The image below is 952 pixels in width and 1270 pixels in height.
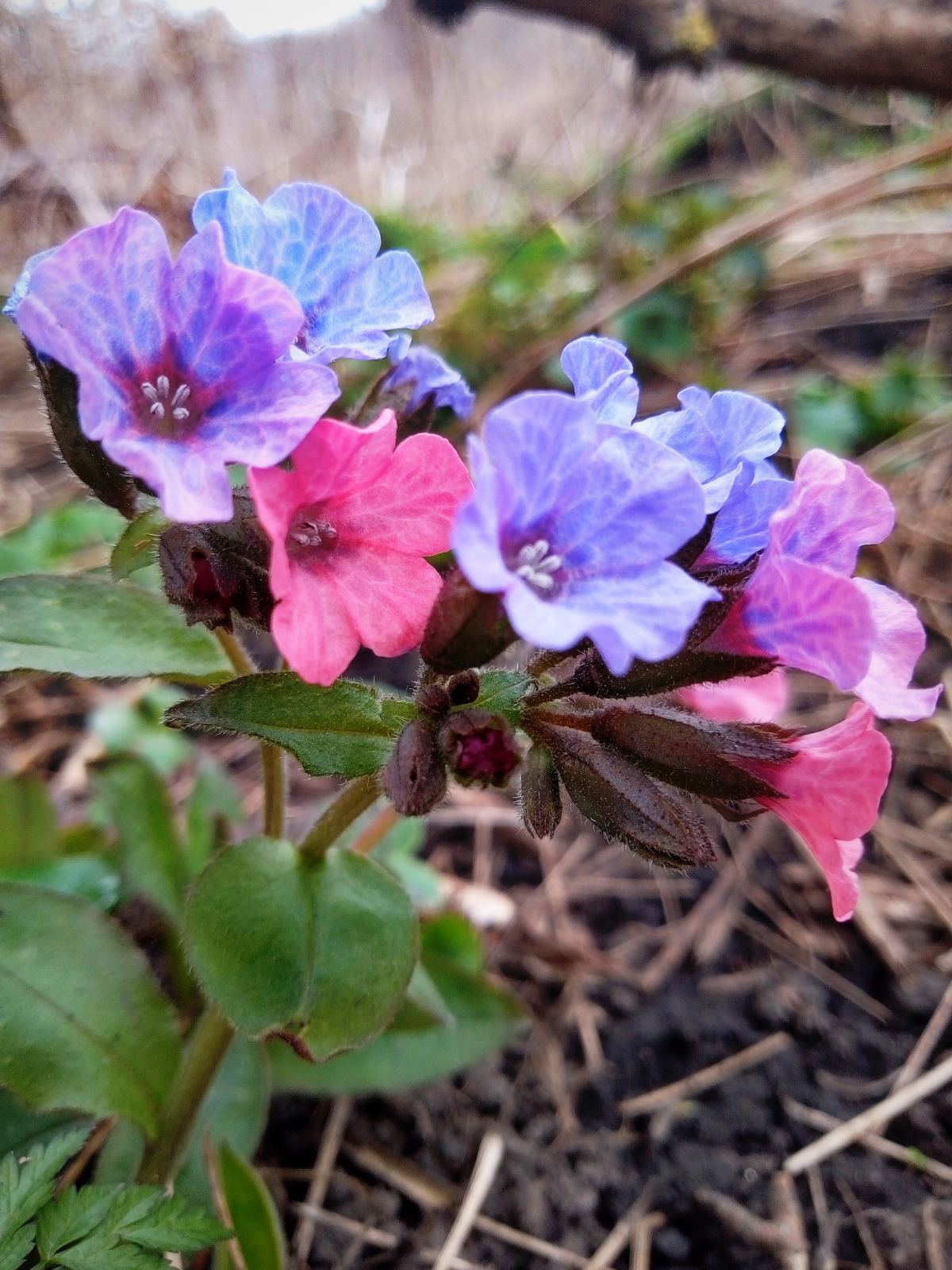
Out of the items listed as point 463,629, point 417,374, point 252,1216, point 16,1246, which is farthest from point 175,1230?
point 417,374

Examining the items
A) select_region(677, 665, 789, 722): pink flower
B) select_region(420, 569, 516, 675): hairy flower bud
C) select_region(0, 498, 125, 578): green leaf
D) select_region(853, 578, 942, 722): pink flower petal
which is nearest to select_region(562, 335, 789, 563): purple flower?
select_region(853, 578, 942, 722): pink flower petal

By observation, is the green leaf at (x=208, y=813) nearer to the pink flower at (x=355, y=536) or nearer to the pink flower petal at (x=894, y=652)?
the pink flower at (x=355, y=536)

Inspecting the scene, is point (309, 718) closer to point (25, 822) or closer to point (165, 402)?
point (165, 402)

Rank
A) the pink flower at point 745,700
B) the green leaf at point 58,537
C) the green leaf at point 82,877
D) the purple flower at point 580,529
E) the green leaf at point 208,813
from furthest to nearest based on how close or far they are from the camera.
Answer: the green leaf at point 58,537, the green leaf at point 208,813, the green leaf at point 82,877, the pink flower at point 745,700, the purple flower at point 580,529

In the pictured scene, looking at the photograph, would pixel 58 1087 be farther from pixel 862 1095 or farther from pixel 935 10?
pixel 935 10

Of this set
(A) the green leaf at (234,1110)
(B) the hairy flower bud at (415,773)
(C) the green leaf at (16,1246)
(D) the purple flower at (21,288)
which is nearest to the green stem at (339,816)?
(B) the hairy flower bud at (415,773)

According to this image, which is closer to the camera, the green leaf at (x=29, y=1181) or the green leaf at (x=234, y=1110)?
the green leaf at (x=29, y=1181)

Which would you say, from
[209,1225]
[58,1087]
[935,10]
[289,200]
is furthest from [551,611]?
[935,10]

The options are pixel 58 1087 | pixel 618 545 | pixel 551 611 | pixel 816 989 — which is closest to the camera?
pixel 551 611
